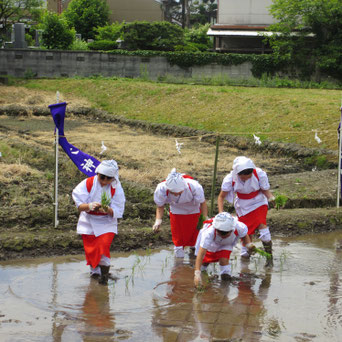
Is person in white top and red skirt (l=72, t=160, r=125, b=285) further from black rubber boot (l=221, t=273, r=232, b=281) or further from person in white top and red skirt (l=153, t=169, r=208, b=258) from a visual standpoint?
black rubber boot (l=221, t=273, r=232, b=281)

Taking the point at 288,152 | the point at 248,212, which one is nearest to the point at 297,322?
the point at 248,212

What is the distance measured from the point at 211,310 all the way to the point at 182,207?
187cm

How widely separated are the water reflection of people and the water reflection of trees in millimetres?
468

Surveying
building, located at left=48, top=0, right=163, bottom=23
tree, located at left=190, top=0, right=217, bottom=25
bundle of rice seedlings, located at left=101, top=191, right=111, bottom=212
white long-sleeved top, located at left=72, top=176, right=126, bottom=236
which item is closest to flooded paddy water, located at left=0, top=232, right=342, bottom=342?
white long-sleeved top, located at left=72, top=176, right=126, bottom=236

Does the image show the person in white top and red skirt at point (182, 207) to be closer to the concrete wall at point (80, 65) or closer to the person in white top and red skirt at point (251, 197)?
the person in white top and red skirt at point (251, 197)

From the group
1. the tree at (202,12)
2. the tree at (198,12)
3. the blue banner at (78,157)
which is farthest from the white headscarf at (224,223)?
the tree at (202,12)

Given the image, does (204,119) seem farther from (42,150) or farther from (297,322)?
(297,322)

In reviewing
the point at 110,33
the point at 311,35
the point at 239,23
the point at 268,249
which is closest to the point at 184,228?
the point at 268,249

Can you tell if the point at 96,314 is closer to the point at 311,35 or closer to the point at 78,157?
the point at 78,157

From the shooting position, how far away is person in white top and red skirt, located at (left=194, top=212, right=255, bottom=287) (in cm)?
660

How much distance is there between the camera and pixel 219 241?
697cm

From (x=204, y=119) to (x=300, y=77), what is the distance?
1229 cm

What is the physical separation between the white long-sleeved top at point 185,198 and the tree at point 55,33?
30.2 m

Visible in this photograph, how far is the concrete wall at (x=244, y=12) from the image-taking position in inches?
1565
